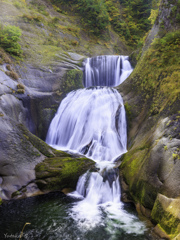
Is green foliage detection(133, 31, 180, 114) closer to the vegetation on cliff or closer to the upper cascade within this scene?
the upper cascade

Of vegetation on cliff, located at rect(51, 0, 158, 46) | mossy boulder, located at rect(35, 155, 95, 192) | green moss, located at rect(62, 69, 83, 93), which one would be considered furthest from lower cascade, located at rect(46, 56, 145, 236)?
vegetation on cliff, located at rect(51, 0, 158, 46)

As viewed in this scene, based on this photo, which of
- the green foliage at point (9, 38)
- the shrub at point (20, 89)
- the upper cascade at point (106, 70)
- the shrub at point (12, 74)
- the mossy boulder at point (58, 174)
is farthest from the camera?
the upper cascade at point (106, 70)

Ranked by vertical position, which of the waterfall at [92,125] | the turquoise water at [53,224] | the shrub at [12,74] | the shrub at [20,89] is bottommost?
the turquoise water at [53,224]

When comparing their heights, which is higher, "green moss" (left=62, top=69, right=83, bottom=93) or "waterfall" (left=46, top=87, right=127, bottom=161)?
"green moss" (left=62, top=69, right=83, bottom=93)

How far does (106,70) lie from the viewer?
1784cm

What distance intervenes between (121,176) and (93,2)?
1026 inches

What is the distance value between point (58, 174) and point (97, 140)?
349 centimetres

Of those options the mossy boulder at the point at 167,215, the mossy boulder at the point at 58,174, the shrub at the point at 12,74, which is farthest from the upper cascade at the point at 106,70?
the mossy boulder at the point at 167,215

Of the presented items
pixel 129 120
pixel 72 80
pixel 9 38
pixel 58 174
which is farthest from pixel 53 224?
pixel 9 38

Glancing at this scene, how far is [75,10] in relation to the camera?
2703cm

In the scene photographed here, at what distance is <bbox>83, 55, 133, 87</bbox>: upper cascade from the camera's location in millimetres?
17344

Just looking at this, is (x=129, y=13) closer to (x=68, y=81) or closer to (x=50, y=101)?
(x=68, y=81)

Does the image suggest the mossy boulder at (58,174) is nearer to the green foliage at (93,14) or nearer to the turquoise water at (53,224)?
the turquoise water at (53,224)

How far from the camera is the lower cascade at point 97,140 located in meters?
6.43
